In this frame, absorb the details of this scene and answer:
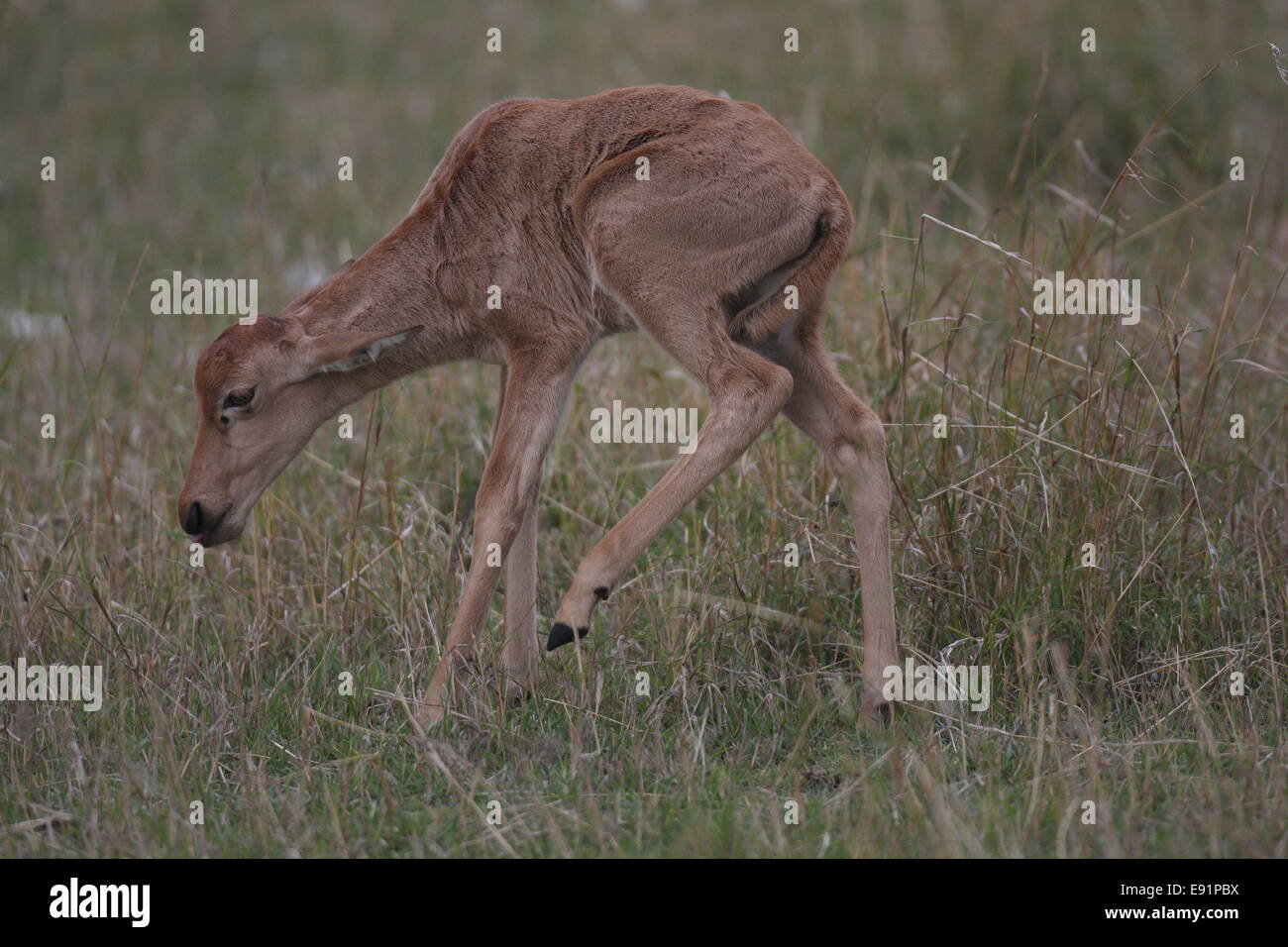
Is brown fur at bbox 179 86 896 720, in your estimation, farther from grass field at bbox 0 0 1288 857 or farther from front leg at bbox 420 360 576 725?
grass field at bbox 0 0 1288 857

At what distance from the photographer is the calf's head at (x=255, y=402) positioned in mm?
4738

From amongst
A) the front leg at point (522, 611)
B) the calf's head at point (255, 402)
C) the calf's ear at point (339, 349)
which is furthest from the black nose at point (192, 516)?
the front leg at point (522, 611)

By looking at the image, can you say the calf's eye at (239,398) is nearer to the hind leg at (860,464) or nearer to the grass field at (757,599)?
the grass field at (757,599)

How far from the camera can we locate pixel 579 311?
191 inches

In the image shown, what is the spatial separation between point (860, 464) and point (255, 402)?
2120 mm

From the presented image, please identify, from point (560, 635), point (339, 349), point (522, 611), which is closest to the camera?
point (560, 635)

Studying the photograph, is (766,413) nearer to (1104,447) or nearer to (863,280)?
(1104,447)

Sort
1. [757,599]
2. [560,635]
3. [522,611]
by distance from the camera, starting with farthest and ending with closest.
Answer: [757,599], [522,611], [560,635]

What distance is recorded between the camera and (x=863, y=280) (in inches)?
279

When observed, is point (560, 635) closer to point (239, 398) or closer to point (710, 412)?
point (710, 412)

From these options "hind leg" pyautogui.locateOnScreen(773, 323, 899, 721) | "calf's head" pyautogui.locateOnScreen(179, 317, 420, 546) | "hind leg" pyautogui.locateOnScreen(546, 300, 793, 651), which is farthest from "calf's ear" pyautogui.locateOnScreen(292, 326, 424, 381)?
"hind leg" pyautogui.locateOnScreen(773, 323, 899, 721)

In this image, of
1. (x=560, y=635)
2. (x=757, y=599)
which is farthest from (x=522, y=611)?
(x=757, y=599)

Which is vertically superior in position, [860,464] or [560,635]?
[860,464]

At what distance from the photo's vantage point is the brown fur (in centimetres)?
462
